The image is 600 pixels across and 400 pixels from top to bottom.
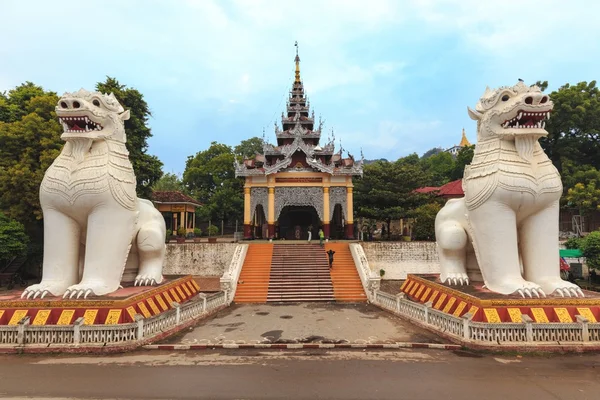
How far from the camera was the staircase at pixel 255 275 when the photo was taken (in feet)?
37.3

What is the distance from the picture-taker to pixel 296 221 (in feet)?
77.4

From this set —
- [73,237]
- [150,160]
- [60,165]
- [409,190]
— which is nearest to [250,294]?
[73,237]

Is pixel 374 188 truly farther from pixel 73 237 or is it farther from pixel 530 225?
pixel 73 237

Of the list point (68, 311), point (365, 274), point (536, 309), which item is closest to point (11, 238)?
point (68, 311)

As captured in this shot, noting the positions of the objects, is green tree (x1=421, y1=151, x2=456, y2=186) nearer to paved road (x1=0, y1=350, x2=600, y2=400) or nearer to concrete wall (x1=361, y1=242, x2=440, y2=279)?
concrete wall (x1=361, y1=242, x2=440, y2=279)

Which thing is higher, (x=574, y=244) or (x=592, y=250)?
(x=574, y=244)

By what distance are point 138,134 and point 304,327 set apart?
51.8ft

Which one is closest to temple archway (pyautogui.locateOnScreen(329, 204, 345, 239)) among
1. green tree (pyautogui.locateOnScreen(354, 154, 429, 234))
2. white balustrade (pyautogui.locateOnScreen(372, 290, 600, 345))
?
Result: green tree (pyautogui.locateOnScreen(354, 154, 429, 234))

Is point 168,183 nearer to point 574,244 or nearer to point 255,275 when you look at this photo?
point 255,275

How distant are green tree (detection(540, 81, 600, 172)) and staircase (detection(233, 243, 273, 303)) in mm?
21214

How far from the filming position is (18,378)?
15.2 feet

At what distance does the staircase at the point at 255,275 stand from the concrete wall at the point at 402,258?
4.72 m

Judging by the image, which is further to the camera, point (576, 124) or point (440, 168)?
point (440, 168)

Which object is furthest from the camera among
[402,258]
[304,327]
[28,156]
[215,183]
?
[215,183]
